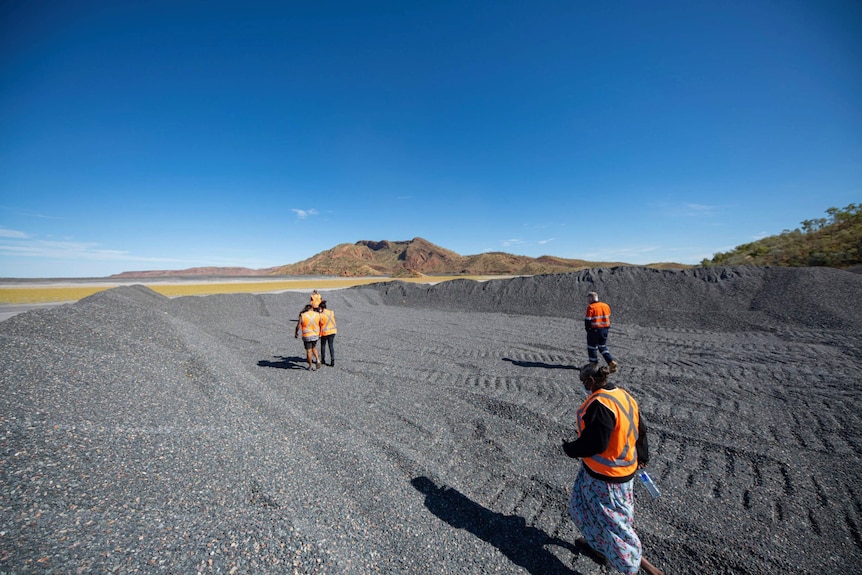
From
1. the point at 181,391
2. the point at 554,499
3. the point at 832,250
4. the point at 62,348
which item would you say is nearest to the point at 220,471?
the point at 181,391

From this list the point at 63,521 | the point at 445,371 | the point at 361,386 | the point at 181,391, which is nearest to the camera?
the point at 63,521

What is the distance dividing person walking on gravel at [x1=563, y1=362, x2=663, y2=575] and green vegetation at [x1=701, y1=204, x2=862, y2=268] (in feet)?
105

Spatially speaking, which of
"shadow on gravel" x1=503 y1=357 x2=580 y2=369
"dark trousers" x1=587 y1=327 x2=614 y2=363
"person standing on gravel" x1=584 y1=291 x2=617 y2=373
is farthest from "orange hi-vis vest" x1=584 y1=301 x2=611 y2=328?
"shadow on gravel" x1=503 y1=357 x2=580 y2=369

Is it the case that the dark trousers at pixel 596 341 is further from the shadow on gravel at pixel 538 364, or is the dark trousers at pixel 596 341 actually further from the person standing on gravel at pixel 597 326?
the shadow on gravel at pixel 538 364

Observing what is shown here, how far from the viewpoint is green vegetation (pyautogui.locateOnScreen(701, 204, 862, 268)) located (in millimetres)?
21922

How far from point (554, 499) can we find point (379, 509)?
207 centimetres

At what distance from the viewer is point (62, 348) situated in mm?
5633

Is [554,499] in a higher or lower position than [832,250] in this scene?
lower

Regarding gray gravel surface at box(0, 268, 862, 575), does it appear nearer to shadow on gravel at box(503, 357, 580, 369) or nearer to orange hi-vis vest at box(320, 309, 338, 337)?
shadow on gravel at box(503, 357, 580, 369)

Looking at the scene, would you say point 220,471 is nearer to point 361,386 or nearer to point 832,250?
point 361,386

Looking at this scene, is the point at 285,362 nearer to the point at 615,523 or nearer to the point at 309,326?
the point at 309,326

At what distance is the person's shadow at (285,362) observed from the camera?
9227 millimetres

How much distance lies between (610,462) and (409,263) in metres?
139

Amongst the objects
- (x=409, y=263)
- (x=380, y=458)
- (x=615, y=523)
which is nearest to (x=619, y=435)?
(x=615, y=523)
